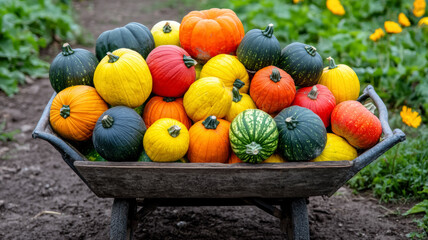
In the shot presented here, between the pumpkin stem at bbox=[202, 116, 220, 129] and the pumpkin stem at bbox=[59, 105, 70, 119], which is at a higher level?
the pumpkin stem at bbox=[59, 105, 70, 119]

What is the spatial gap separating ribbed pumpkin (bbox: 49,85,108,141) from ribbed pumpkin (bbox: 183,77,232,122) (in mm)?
565

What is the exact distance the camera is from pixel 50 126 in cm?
243

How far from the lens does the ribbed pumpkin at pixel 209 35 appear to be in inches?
105

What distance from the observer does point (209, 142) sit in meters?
2.26

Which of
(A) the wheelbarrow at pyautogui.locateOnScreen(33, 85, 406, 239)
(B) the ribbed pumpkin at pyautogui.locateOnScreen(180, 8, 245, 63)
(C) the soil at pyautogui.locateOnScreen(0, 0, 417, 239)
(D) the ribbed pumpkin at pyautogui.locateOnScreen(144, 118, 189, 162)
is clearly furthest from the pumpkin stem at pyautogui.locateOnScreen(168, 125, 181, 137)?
(C) the soil at pyautogui.locateOnScreen(0, 0, 417, 239)

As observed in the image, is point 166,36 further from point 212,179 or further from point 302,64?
point 212,179

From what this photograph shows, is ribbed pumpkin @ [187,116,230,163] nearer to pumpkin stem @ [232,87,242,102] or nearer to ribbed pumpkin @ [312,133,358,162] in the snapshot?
pumpkin stem @ [232,87,242,102]

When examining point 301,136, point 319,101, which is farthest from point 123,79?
point 319,101

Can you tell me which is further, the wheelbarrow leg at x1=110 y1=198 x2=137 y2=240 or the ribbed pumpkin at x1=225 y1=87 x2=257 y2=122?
the ribbed pumpkin at x1=225 y1=87 x2=257 y2=122

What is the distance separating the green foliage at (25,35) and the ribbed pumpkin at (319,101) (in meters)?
4.38

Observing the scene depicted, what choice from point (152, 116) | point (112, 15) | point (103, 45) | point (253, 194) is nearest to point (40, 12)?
point (112, 15)

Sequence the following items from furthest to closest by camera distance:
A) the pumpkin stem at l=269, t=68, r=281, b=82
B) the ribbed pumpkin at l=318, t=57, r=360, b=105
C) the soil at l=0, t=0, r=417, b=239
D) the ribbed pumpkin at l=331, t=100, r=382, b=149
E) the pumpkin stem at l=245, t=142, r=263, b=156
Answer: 1. the soil at l=0, t=0, r=417, b=239
2. the ribbed pumpkin at l=318, t=57, r=360, b=105
3. the pumpkin stem at l=269, t=68, r=281, b=82
4. the ribbed pumpkin at l=331, t=100, r=382, b=149
5. the pumpkin stem at l=245, t=142, r=263, b=156

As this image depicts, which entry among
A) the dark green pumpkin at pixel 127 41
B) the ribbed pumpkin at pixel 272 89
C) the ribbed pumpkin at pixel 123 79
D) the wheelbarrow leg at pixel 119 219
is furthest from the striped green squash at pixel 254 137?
the dark green pumpkin at pixel 127 41

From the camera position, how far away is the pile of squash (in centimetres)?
221
